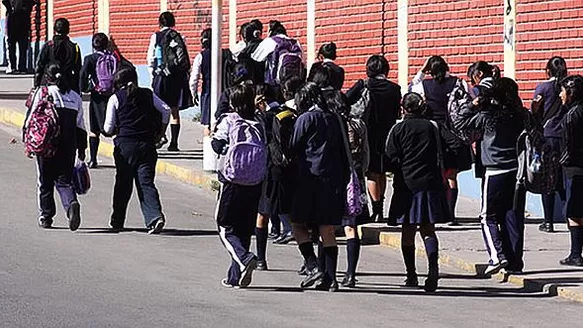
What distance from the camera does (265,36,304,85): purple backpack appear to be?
19.4 metres

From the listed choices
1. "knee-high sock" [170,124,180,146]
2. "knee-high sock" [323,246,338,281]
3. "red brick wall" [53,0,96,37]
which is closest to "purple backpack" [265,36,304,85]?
"knee-high sock" [170,124,180,146]

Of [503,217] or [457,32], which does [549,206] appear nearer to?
[503,217]

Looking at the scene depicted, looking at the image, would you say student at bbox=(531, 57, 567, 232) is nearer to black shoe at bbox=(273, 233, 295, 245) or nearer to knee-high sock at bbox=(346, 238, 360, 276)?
black shoe at bbox=(273, 233, 295, 245)

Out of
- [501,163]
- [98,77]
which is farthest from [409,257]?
[98,77]

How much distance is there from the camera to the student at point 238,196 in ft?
41.0

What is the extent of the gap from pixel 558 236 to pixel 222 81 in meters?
6.50

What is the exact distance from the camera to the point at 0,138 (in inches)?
963

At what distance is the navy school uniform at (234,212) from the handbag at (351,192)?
778mm

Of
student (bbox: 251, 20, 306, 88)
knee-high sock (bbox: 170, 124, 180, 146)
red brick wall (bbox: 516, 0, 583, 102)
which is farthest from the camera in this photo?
knee-high sock (bbox: 170, 124, 180, 146)

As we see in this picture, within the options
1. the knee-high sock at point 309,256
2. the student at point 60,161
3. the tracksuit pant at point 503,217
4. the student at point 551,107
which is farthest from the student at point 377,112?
the knee-high sock at point 309,256

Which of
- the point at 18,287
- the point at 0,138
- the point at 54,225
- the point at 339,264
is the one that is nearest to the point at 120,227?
the point at 54,225

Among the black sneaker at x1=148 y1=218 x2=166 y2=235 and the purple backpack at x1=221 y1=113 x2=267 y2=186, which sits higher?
the purple backpack at x1=221 y1=113 x2=267 y2=186

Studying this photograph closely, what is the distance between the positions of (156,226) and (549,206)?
422 cm

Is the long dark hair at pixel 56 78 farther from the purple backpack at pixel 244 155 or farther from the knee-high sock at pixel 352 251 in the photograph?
the knee-high sock at pixel 352 251
